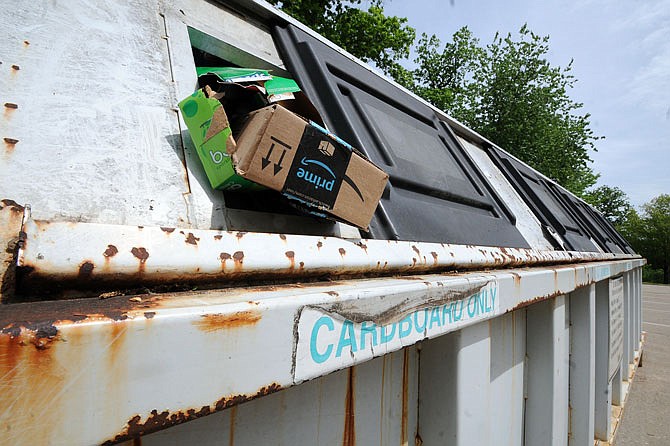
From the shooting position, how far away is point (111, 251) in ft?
1.35

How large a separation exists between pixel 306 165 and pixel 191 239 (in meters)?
0.29

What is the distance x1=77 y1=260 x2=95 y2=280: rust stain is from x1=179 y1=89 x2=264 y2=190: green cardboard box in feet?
1.00

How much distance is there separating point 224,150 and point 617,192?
5660cm

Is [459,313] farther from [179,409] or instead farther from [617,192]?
[617,192]

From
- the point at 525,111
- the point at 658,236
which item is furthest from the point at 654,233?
the point at 525,111

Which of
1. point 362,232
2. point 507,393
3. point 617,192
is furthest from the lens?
point 617,192

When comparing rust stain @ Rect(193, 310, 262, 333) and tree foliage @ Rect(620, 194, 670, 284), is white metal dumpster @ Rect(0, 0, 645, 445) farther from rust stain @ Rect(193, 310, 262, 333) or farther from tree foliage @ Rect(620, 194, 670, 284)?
tree foliage @ Rect(620, 194, 670, 284)

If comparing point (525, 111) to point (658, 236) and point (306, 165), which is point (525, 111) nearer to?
point (306, 165)

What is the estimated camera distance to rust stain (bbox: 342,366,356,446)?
2.55 ft

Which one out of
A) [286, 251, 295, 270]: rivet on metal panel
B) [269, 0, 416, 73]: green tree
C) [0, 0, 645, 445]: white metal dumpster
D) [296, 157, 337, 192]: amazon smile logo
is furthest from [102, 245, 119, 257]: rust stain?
[269, 0, 416, 73]: green tree

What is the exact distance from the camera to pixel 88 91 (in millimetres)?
692

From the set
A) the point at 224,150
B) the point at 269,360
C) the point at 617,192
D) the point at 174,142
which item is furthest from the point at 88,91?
the point at 617,192

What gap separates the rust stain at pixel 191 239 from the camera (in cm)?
47

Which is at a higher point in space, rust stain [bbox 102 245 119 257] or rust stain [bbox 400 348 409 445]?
rust stain [bbox 102 245 119 257]
